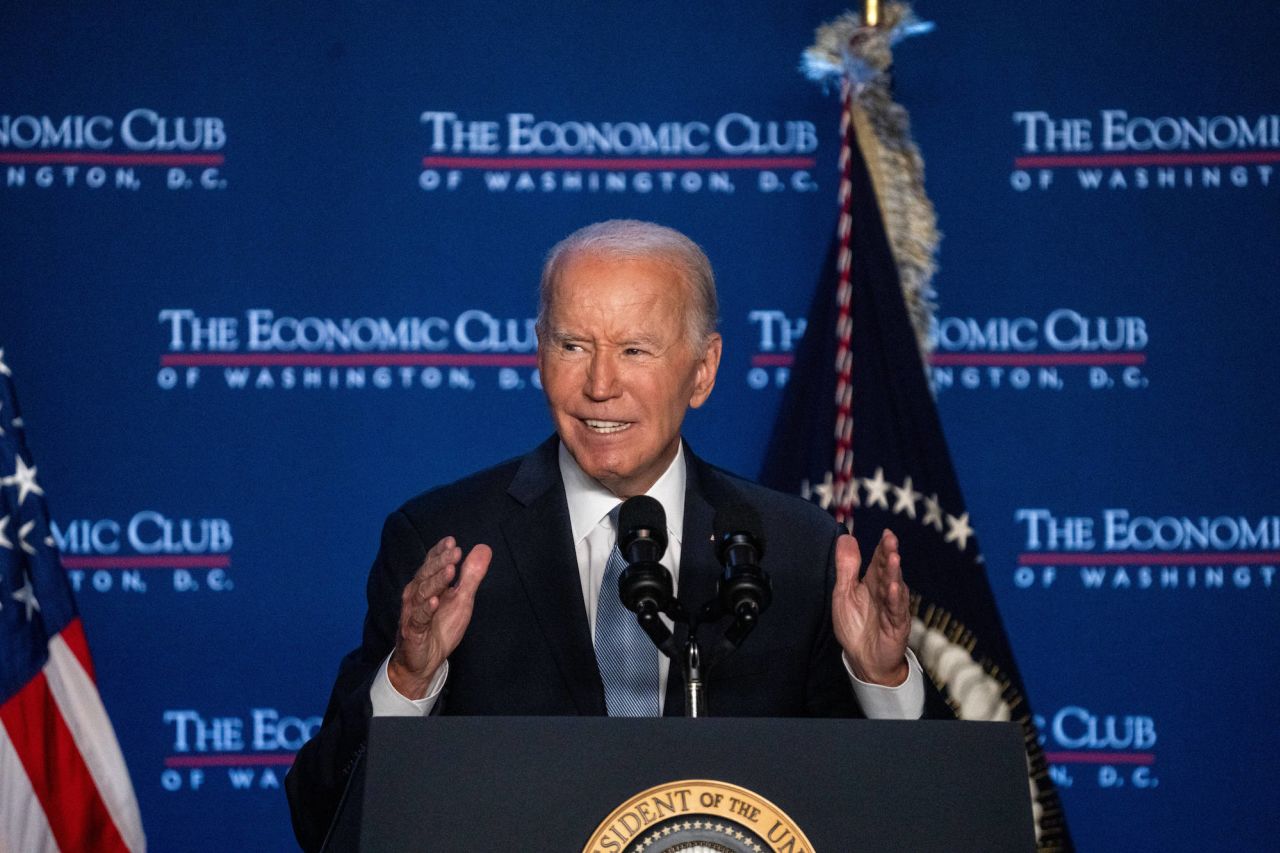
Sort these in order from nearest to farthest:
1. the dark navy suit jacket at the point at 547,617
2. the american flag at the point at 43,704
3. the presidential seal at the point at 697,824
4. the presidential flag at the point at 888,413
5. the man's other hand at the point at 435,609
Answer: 1. the presidential seal at the point at 697,824
2. the man's other hand at the point at 435,609
3. the dark navy suit jacket at the point at 547,617
4. the american flag at the point at 43,704
5. the presidential flag at the point at 888,413

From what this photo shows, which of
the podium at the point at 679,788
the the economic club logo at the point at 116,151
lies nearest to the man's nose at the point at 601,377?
the podium at the point at 679,788

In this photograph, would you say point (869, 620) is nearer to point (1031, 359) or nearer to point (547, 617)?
point (547, 617)

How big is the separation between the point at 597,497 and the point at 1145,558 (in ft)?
6.53

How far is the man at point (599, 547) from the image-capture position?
2.12 metres

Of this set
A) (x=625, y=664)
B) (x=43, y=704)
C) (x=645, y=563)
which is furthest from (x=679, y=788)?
(x=43, y=704)

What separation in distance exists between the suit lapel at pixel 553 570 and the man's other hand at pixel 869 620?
1.34 feet

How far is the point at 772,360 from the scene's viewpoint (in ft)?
12.5

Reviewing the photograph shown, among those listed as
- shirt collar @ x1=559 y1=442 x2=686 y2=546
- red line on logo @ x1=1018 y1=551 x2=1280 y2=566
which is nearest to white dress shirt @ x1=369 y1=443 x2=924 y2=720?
shirt collar @ x1=559 y1=442 x2=686 y2=546

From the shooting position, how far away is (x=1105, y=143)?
382 centimetres

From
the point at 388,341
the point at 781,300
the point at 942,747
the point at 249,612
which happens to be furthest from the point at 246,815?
the point at 942,747

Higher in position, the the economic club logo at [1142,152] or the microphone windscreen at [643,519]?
the the economic club logo at [1142,152]

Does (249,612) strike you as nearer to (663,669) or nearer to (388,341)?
(388,341)

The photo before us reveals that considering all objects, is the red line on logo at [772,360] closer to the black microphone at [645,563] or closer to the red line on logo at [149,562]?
the red line on logo at [149,562]

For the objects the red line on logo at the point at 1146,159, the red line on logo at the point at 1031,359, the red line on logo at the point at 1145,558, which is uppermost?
the red line on logo at the point at 1146,159
